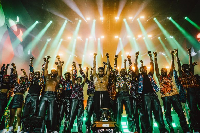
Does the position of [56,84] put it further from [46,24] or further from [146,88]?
[46,24]

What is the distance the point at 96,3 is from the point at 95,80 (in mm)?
6034

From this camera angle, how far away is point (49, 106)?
3.98 meters

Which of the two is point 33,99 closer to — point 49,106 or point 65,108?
point 49,106

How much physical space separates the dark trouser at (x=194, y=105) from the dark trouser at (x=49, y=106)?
3990 millimetres

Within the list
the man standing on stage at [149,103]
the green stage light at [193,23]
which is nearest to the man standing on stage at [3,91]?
the man standing on stage at [149,103]

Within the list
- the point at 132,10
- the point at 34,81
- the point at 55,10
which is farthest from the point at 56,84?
the point at 132,10

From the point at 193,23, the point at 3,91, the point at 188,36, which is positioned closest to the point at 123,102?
the point at 3,91

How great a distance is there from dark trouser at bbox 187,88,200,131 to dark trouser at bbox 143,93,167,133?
36.7 inches

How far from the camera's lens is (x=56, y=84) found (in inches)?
172

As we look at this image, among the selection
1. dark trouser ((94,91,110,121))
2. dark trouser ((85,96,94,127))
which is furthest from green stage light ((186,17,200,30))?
dark trouser ((85,96,94,127))

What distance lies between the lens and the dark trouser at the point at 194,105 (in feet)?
12.1

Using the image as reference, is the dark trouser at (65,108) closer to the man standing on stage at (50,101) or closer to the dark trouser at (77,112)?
the dark trouser at (77,112)

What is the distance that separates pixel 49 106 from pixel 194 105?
4300 millimetres

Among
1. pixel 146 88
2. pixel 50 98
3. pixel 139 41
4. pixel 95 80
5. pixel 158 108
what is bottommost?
pixel 158 108
